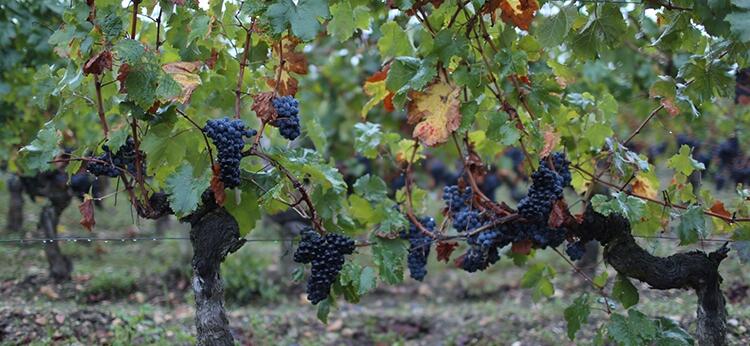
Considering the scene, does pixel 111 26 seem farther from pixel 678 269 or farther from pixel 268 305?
pixel 268 305

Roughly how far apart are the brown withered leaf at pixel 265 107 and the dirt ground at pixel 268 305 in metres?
0.65

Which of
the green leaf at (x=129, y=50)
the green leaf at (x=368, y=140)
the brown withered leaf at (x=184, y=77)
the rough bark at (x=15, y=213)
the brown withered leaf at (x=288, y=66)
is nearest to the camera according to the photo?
the green leaf at (x=129, y=50)

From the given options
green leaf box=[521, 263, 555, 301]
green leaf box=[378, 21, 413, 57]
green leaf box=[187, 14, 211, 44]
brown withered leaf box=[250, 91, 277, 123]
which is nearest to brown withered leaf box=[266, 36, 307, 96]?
brown withered leaf box=[250, 91, 277, 123]

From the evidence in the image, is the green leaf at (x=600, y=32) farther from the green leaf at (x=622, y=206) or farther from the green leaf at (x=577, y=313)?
the green leaf at (x=577, y=313)

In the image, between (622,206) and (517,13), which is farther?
(517,13)

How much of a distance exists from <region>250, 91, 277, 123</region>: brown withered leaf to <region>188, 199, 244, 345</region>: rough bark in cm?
39

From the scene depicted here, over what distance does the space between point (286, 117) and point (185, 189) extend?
Answer: 1.35 feet

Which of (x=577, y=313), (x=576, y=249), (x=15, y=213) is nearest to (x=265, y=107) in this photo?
(x=576, y=249)

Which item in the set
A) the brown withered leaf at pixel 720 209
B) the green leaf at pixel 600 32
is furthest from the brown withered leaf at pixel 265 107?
the brown withered leaf at pixel 720 209

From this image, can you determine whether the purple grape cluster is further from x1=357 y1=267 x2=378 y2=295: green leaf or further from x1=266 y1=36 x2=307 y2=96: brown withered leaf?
x1=266 y1=36 x2=307 y2=96: brown withered leaf

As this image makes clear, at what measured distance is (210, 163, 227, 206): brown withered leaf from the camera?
2.58m

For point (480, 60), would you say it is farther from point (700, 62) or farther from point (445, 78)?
point (700, 62)

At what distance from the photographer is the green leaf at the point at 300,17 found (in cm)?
239

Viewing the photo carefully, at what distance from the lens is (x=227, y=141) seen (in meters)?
2.53
